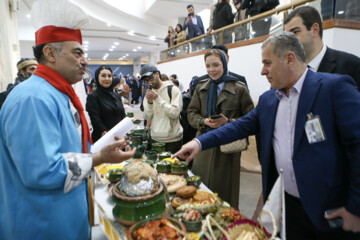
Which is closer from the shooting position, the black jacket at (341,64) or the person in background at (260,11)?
the black jacket at (341,64)

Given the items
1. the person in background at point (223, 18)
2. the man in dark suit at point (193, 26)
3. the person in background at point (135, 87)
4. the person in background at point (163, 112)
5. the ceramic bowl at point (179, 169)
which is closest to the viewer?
the ceramic bowl at point (179, 169)

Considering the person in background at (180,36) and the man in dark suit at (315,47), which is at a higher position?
the person in background at (180,36)

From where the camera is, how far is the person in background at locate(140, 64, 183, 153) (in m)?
2.95

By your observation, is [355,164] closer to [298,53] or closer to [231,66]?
[298,53]

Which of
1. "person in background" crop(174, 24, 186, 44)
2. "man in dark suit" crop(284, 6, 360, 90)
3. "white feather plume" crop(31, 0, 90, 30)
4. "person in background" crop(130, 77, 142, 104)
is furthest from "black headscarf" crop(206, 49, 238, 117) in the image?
"person in background" crop(130, 77, 142, 104)

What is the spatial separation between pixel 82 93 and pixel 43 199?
350 cm

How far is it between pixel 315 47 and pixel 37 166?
200 centimetres

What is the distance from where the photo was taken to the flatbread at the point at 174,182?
156 cm

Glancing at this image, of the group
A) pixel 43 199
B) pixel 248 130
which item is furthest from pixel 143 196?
pixel 248 130

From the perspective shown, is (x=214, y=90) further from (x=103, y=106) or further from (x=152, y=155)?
(x=103, y=106)

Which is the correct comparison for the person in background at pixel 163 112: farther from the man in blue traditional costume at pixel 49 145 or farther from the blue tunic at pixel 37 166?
the blue tunic at pixel 37 166

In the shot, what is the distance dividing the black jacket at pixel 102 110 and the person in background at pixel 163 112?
0.53 metres

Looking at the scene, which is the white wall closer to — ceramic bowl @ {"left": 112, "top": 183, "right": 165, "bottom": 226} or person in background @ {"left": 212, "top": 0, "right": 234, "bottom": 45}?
person in background @ {"left": 212, "top": 0, "right": 234, "bottom": 45}

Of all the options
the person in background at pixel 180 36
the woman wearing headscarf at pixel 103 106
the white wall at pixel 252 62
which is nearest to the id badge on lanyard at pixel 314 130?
the woman wearing headscarf at pixel 103 106
